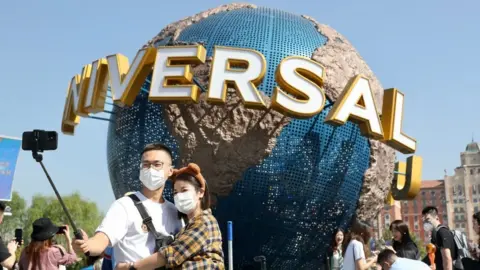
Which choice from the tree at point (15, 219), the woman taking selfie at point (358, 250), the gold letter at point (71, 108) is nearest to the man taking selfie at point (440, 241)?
the woman taking selfie at point (358, 250)

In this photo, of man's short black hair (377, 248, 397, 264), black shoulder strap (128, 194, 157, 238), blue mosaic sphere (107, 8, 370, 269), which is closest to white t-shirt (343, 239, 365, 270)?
man's short black hair (377, 248, 397, 264)

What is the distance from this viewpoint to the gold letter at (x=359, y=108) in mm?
8602

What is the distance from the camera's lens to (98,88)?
962cm

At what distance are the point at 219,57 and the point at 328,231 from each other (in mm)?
3116

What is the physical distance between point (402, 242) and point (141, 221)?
4.44 m

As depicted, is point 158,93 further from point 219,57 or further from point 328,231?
point 328,231

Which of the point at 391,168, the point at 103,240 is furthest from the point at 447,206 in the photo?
the point at 103,240

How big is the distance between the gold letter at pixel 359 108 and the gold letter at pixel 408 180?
1855 millimetres

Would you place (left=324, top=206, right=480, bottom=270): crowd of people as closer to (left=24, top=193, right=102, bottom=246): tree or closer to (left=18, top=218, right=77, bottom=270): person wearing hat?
(left=18, top=218, right=77, bottom=270): person wearing hat

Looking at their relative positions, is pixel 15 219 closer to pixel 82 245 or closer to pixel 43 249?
pixel 43 249

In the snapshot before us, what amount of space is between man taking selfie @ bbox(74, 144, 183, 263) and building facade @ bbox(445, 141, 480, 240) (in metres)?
107

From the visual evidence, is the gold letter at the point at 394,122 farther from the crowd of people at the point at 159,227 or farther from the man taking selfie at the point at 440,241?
the crowd of people at the point at 159,227

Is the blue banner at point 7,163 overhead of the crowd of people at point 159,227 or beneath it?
overhead

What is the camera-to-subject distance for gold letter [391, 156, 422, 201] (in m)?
10.7
